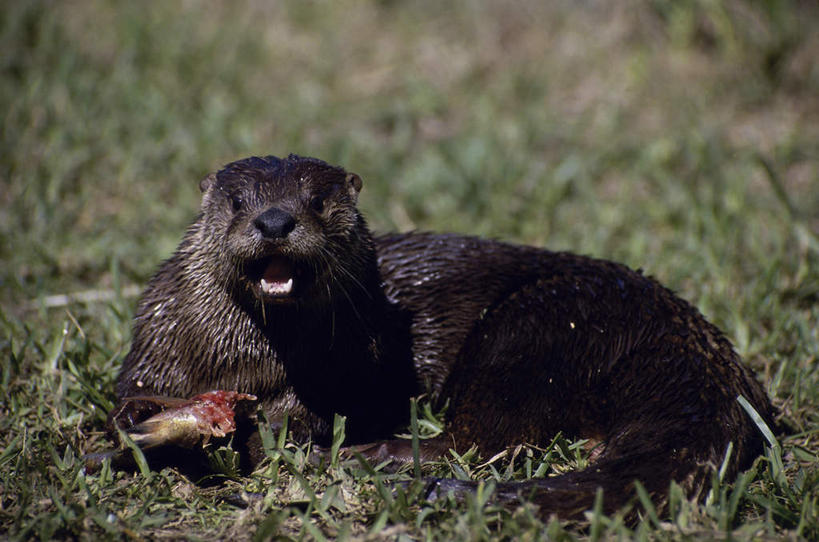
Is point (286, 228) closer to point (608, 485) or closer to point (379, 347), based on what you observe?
point (379, 347)

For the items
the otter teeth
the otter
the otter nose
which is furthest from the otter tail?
the otter nose

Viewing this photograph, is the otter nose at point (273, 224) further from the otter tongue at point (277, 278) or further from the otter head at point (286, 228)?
the otter tongue at point (277, 278)

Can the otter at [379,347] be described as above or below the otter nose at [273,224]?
below

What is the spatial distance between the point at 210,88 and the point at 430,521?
3929 millimetres

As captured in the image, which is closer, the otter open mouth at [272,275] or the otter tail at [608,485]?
the otter tail at [608,485]

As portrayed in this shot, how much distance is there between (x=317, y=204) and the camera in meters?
2.50

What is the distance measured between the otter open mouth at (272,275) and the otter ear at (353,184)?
1.25 ft

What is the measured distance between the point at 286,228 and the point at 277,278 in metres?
0.18

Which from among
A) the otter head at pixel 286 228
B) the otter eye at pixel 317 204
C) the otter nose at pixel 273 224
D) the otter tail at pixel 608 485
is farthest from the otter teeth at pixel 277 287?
the otter tail at pixel 608 485

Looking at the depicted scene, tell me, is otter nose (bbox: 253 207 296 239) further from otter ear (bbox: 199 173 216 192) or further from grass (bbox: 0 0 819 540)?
grass (bbox: 0 0 819 540)

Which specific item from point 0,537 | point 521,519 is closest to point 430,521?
point 521,519

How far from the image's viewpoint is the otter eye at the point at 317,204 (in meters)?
2.48

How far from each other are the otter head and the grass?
491mm

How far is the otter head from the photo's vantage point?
226 cm
